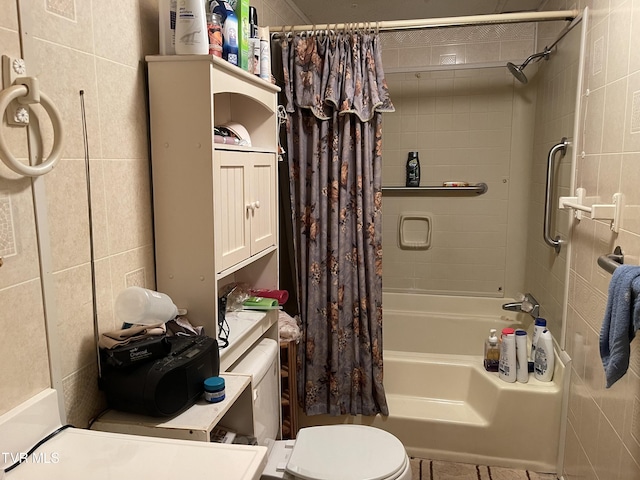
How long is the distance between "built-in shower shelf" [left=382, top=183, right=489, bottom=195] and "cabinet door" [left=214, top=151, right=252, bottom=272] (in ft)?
5.75

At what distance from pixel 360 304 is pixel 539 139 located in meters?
1.54

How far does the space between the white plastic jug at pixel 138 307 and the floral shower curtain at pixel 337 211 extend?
108cm

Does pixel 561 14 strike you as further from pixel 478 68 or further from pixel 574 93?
pixel 478 68

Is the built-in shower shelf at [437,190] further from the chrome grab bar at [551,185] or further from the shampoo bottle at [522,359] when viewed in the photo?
the shampoo bottle at [522,359]

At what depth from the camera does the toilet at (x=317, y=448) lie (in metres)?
1.64

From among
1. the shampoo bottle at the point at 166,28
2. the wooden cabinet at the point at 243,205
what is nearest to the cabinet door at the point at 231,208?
the wooden cabinet at the point at 243,205

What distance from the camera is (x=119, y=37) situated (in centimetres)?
136

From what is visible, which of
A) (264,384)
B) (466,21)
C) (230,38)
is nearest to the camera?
(230,38)

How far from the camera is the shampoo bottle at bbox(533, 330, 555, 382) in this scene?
2316 millimetres

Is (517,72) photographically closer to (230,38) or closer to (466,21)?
(466,21)

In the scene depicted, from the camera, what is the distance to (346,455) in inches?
67.6

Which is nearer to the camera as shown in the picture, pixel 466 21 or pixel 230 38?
pixel 230 38

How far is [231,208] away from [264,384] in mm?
661

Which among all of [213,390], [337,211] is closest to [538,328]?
[337,211]
